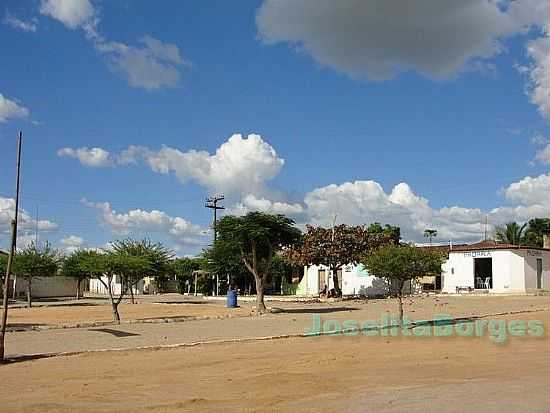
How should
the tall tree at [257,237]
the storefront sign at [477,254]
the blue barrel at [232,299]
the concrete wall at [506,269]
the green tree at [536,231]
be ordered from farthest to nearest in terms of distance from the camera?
the green tree at [536,231]
the storefront sign at [477,254]
the concrete wall at [506,269]
the blue barrel at [232,299]
the tall tree at [257,237]

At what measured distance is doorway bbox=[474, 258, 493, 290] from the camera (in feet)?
191

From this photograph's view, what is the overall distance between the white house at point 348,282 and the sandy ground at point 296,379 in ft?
125

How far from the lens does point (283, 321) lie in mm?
29859

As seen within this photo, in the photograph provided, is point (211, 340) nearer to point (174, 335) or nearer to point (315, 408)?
point (174, 335)

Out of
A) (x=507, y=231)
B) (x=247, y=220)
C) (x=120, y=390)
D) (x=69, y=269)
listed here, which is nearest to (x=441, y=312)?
(x=247, y=220)

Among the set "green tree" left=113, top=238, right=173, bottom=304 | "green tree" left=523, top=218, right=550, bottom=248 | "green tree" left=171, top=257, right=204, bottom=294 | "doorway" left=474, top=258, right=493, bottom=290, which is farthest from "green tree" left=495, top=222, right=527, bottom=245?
"green tree" left=113, top=238, right=173, bottom=304

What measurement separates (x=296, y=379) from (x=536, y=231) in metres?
80.6

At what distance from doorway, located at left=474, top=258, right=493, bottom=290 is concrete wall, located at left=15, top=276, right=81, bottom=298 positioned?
4239 centimetres

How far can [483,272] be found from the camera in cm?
6197

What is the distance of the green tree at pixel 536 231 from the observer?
82750 millimetres

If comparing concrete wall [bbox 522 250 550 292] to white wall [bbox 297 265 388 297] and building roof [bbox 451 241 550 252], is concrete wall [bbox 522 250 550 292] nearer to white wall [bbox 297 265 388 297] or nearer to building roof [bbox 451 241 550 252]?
building roof [bbox 451 241 550 252]

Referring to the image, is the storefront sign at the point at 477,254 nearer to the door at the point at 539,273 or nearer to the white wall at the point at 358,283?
the door at the point at 539,273

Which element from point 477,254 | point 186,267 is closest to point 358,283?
point 477,254

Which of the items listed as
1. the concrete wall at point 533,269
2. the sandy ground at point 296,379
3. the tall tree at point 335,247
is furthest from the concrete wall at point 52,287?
the sandy ground at point 296,379
